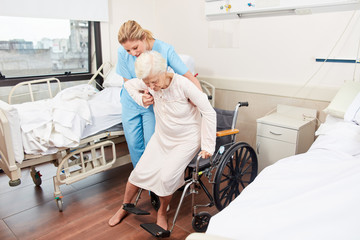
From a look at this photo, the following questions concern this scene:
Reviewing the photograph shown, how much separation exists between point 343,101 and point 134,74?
63.0 inches

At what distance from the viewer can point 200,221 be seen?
6.25 feet

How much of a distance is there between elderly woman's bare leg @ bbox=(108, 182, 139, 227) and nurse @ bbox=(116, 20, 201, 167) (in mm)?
339

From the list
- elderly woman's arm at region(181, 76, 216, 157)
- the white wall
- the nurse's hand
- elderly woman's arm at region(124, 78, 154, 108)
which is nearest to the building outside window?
the white wall

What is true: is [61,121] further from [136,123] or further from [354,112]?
[354,112]

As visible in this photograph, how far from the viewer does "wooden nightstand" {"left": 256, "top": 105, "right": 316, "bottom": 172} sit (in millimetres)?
2475

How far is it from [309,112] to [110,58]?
2.44m

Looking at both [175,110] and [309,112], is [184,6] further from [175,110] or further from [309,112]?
[175,110]

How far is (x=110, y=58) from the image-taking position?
147 inches

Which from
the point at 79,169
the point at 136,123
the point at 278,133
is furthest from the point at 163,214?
the point at 278,133

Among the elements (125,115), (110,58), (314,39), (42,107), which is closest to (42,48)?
(110,58)

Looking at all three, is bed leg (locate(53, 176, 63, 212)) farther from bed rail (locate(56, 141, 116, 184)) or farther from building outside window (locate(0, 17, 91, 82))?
building outside window (locate(0, 17, 91, 82))

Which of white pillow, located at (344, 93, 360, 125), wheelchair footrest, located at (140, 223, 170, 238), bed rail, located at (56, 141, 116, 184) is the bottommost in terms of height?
wheelchair footrest, located at (140, 223, 170, 238)

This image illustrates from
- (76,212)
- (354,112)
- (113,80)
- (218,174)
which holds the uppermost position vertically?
(113,80)

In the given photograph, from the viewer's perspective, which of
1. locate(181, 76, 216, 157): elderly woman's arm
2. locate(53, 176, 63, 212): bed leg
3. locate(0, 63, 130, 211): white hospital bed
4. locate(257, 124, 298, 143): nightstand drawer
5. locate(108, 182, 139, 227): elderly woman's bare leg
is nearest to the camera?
locate(181, 76, 216, 157): elderly woman's arm
